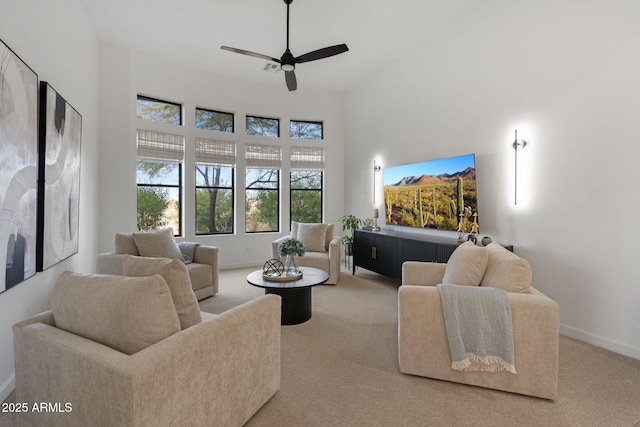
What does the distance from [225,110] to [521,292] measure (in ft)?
17.7

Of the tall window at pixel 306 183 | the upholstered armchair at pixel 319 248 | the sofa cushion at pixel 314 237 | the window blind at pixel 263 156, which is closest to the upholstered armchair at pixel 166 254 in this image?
the upholstered armchair at pixel 319 248

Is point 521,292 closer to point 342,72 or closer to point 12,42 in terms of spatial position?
point 12,42

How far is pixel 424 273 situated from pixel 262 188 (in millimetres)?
4010

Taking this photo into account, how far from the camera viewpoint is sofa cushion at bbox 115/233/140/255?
3.68m

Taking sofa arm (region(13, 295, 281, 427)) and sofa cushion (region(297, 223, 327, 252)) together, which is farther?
sofa cushion (region(297, 223, 327, 252))

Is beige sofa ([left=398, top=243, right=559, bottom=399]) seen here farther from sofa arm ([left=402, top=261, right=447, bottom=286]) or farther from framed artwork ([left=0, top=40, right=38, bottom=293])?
framed artwork ([left=0, top=40, right=38, bottom=293])

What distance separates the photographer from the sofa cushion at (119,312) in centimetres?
132

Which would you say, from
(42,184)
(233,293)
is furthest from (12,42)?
(233,293)

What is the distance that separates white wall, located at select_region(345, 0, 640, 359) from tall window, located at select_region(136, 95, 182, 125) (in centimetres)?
424

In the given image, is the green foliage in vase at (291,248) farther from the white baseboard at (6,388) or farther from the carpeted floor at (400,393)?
the white baseboard at (6,388)

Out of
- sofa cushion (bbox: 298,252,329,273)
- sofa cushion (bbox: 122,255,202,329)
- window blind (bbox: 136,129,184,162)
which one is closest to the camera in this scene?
sofa cushion (bbox: 122,255,202,329)

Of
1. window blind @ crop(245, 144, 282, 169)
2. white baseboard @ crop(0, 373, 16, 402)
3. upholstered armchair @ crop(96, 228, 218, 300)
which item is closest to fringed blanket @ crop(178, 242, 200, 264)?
upholstered armchair @ crop(96, 228, 218, 300)

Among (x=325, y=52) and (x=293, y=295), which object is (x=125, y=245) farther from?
(x=325, y=52)

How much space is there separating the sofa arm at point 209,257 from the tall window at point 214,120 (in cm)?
260
